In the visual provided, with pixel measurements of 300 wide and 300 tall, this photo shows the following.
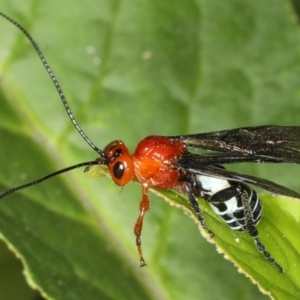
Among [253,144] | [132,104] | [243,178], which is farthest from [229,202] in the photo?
[132,104]

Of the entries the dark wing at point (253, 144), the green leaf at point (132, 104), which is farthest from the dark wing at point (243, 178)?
the green leaf at point (132, 104)

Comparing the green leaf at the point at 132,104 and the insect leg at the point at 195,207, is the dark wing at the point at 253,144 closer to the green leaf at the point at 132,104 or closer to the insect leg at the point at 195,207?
the insect leg at the point at 195,207

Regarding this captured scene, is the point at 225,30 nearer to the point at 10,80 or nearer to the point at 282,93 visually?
the point at 282,93

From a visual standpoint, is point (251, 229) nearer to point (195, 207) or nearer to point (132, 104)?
point (195, 207)

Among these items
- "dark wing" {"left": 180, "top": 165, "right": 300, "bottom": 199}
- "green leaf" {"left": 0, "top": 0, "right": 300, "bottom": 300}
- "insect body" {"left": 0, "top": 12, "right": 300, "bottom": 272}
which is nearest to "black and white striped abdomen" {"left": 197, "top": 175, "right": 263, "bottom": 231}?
"insect body" {"left": 0, "top": 12, "right": 300, "bottom": 272}

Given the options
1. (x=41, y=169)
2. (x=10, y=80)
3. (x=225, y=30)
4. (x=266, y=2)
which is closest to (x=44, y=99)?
(x=10, y=80)

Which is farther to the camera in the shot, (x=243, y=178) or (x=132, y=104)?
(x=132, y=104)
